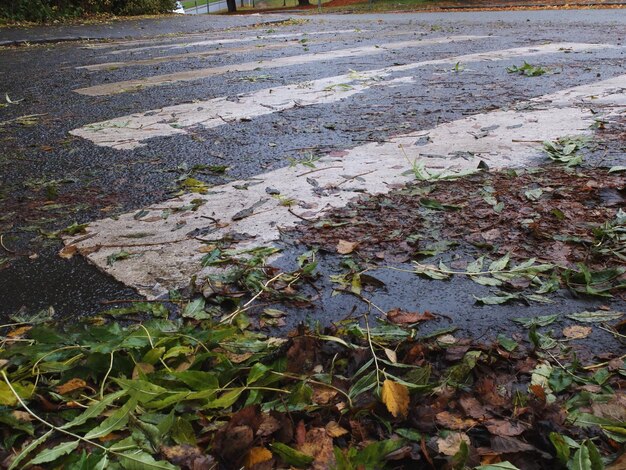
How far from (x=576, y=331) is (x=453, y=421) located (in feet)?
1.43

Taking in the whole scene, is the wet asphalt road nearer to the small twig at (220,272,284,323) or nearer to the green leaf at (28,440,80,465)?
the small twig at (220,272,284,323)

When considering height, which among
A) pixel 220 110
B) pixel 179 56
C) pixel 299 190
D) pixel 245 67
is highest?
pixel 179 56

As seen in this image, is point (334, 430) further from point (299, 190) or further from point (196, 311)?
point (299, 190)

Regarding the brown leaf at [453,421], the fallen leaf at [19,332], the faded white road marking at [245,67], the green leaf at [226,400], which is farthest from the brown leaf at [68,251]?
the faded white road marking at [245,67]

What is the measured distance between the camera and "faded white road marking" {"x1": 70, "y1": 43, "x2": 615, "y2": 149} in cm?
299

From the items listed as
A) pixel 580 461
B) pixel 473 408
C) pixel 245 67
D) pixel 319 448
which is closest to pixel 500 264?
pixel 473 408

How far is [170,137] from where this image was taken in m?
2.89

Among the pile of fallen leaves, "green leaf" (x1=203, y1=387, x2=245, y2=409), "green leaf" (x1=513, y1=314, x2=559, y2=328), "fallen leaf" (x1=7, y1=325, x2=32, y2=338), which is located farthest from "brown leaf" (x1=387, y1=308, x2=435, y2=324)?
"fallen leaf" (x1=7, y1=325, x2=32, y2=338)

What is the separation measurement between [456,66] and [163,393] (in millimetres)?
4096

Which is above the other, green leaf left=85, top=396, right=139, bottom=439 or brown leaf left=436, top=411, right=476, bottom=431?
green leaf left=85, top=396, right=139, bottom=439

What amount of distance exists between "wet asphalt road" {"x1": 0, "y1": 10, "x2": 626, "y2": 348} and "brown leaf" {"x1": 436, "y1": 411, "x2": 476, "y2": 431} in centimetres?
31

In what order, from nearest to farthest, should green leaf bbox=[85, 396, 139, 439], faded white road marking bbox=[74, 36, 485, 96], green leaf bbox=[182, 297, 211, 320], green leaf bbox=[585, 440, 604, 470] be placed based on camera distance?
green leaf bbox=[585, 440, 604, 470], green leaf bbox=[85, 396, 139, 439], green leaf bbox=[182, 297, 211, 320], faded white road marking bbox=[74, 36, 485, 96]

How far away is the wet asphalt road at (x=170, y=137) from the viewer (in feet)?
5.01

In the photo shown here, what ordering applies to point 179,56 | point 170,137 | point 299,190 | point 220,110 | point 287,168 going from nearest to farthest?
point 299,190 → point 287,168 → point 170,137 → point 220,110 → point 179,56
